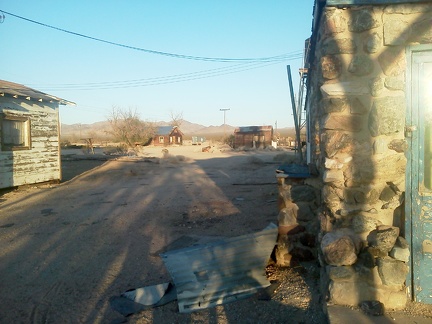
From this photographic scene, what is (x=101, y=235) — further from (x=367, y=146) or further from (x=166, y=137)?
(x=166, y=137)

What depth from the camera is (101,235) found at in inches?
276

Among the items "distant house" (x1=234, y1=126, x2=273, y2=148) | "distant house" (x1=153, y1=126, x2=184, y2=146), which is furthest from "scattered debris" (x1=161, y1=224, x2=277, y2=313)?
"distant house" (x1=153, y1=126, x2=184, y2=146)

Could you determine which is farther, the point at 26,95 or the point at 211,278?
the point at 26,95

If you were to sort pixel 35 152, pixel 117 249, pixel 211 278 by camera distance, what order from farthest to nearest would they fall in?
pixel 35 152, pixel 117 249, pixel 211 278

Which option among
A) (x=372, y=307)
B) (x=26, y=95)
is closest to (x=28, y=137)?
(x=26, y=95)

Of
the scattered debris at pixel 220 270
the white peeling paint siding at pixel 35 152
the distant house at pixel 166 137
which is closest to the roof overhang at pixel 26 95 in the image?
the white peeling paint siding at pixel 35 152

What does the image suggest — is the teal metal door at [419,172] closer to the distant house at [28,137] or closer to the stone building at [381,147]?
the stone building at [381,147]

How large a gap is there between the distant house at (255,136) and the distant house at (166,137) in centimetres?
1675

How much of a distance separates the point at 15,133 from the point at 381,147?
12.8m

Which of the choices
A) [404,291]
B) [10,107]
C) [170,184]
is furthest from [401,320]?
[10,107]

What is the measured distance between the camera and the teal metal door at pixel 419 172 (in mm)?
3271

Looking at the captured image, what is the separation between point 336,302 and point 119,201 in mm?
8531

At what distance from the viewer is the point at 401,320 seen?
10.0 feet

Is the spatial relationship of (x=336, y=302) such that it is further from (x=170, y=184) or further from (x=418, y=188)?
(x=170, y=184)
